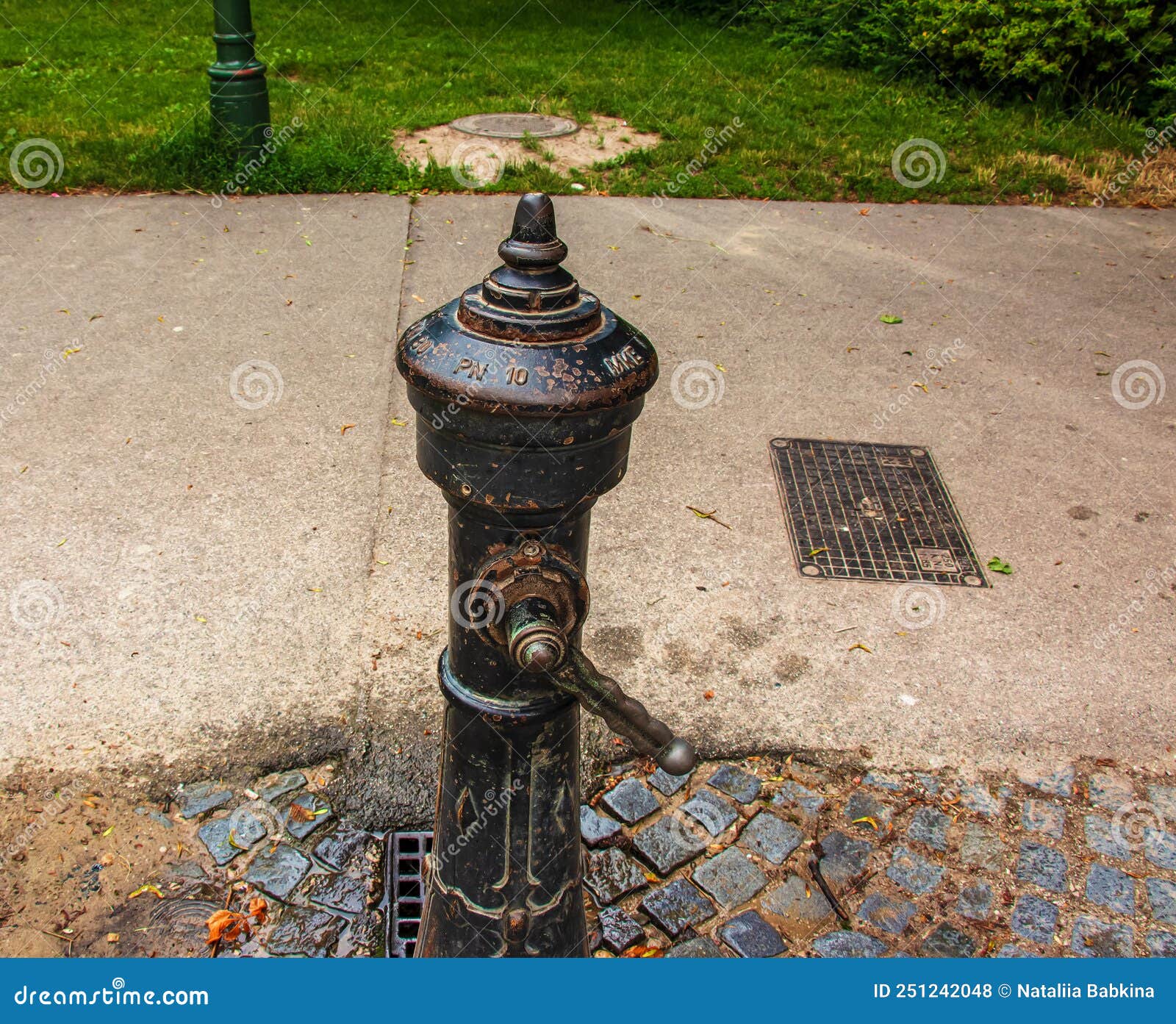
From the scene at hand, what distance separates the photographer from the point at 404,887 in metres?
2.54

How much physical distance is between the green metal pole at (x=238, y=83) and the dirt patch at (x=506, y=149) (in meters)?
1.08

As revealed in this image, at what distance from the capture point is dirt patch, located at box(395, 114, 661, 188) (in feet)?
24.1

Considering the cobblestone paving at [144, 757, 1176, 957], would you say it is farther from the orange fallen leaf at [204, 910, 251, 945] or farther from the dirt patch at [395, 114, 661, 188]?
the dirt patch at [395, 114, 661, 188]

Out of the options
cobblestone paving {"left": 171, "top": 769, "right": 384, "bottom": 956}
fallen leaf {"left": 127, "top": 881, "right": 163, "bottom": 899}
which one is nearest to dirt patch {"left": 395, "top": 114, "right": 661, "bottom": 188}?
cobblestone paving {"left": 171, "top": 769, "right": 384, "bottom": 956}

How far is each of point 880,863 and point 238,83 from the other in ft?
20.5

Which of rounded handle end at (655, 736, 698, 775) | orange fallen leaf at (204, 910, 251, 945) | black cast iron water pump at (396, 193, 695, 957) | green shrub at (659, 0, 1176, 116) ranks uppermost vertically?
black cast iron water pump at (396, 193, 695, 957)

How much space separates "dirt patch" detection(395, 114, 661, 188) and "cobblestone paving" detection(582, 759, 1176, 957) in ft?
17.8

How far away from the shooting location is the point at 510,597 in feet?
5.33

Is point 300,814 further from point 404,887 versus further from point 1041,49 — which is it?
point 1041,49

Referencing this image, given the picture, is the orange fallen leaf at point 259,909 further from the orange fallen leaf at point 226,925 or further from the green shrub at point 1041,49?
the green shrub at point 1041,49

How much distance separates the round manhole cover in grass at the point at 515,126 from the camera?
26.4 feet

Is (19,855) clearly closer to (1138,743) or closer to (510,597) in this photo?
(510,597)

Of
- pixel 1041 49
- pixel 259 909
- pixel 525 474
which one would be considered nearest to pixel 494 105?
pixel 1041 49

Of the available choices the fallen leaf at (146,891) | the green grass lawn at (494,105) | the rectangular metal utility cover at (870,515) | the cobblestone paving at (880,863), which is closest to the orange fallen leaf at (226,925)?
the fallen leaf at (146,891)
